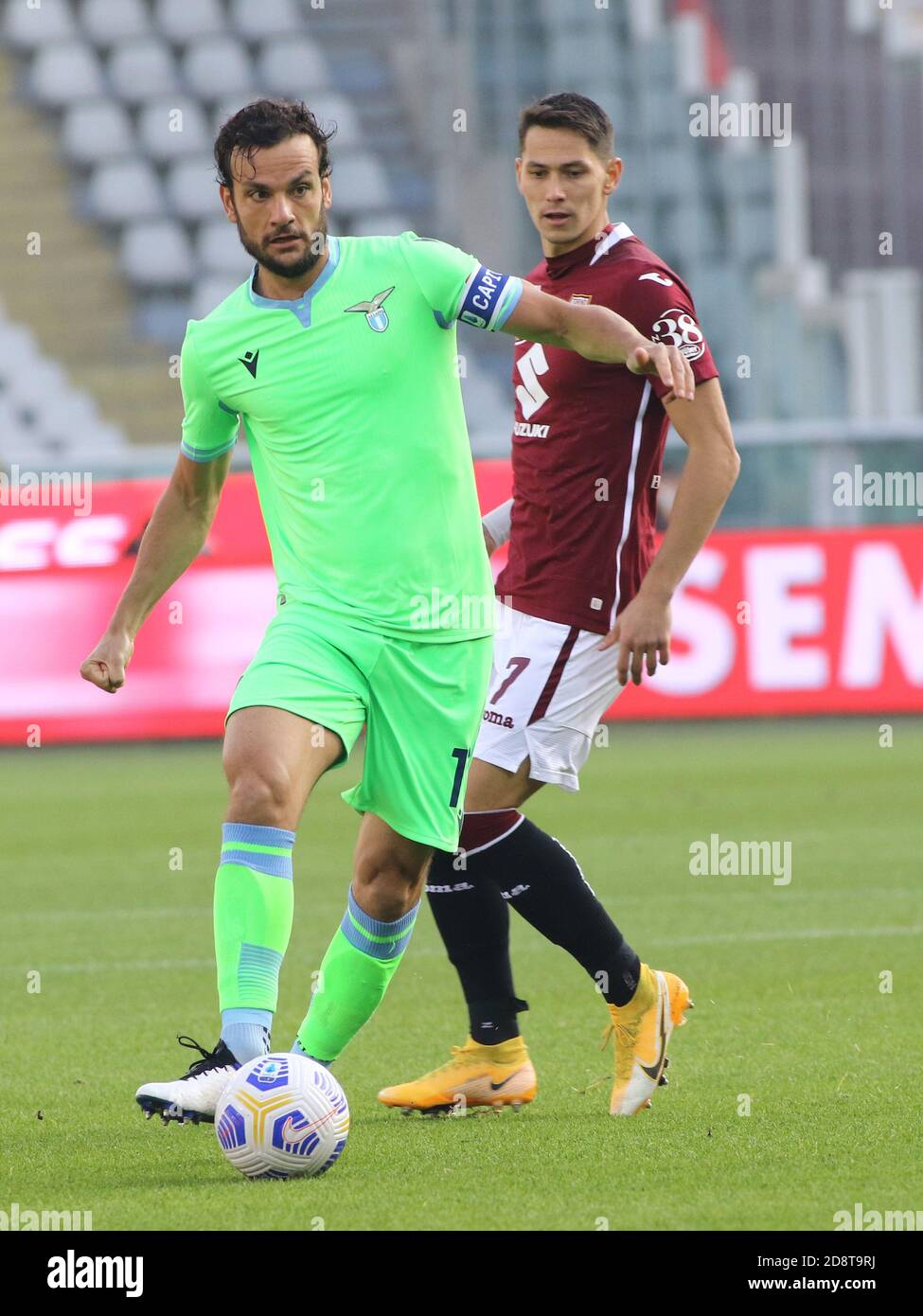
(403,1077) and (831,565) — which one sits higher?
(831,565)

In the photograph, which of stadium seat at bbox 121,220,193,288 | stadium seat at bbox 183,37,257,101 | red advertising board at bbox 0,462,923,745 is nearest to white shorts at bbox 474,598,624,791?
red advertising board at bbox 0,462,923,745

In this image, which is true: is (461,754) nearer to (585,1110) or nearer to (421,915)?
(585,1110)

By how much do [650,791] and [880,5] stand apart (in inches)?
573

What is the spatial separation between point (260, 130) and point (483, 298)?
0.54 meters

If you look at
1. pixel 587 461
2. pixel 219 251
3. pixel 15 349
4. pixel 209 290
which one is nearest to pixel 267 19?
pixel 219 251

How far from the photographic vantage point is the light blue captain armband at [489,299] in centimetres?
404

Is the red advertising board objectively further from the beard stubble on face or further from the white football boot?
the white football boot

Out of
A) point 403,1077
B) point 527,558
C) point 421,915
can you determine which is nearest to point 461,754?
point 527,558

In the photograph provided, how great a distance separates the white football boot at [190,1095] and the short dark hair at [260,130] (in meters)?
1.71

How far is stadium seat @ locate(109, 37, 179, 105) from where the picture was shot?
22062mm

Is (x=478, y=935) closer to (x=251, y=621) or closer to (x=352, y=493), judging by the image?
(x=352, y=493)

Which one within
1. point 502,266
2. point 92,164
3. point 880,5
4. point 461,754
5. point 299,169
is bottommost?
point 461,754

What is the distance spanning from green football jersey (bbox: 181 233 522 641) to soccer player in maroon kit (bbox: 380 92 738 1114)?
0.54 metres

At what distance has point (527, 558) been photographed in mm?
4809
